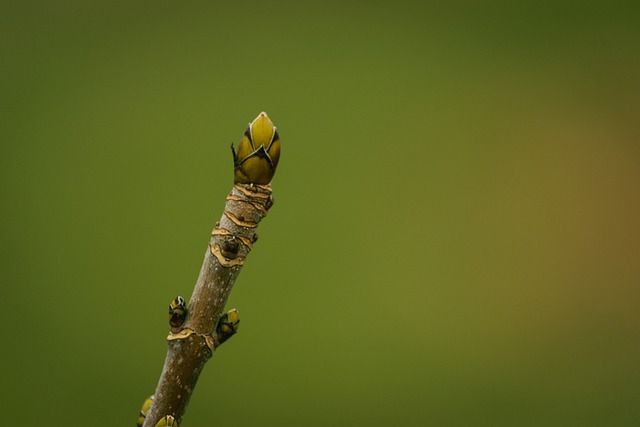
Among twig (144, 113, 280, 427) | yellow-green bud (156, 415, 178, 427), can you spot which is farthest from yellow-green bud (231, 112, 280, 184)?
yellow-green bud (156, 415, 178, 427)

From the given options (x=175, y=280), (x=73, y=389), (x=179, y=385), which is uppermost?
(x=179, y=385)

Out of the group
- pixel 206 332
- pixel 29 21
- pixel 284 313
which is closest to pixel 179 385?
pixel 206 332

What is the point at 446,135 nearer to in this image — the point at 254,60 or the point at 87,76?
the point at 254,60

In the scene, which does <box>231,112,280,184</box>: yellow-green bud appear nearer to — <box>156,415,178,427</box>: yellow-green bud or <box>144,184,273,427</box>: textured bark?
<box>144,184,273,427</box>: textured bark

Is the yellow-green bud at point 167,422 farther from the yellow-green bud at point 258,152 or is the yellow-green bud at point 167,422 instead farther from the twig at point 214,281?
the yellow-green bud at point 258,152

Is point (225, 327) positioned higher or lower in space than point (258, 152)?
lower
